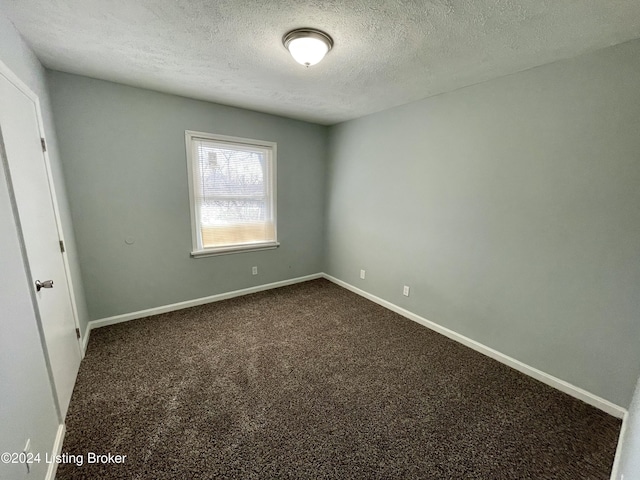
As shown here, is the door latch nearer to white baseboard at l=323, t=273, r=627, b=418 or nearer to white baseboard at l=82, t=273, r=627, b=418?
white baseboard at l=82, t=273, r=627, b=418

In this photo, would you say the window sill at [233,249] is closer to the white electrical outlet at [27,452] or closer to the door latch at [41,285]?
the door latch at [41,285]

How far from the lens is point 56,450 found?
138cm

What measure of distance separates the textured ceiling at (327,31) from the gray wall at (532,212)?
28 cm

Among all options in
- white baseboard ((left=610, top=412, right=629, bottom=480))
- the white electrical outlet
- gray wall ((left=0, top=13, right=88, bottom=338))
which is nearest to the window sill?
gray wall ((left=0, top=13, right=88, bottom=338))

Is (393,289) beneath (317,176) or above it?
beneath

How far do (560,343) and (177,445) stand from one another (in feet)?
9.13

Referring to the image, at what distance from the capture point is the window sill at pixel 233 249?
10.5ft

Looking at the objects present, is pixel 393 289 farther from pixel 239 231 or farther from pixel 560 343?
pixel 239 231

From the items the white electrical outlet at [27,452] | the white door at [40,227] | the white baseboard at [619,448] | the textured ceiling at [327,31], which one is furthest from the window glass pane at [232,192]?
the white baseboard at [619,448]

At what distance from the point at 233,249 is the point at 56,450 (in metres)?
2.29

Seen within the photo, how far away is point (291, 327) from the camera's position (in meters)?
2.81

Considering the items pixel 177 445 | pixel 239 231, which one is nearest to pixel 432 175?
pixel 239 231

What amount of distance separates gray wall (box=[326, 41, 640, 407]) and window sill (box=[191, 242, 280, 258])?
1.75 meters

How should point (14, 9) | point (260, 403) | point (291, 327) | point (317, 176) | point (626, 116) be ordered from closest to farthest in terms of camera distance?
point (14, 9) → point (626, 116) → point (260, 403) → point (291, 327) → point (317, 176)
